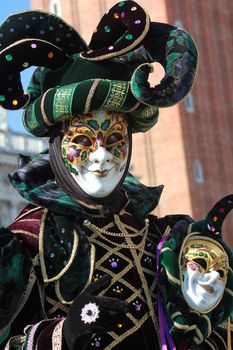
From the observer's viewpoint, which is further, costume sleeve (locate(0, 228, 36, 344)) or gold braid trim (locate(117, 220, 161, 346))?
gold braid trim (locate(117, 220, 161, 346))

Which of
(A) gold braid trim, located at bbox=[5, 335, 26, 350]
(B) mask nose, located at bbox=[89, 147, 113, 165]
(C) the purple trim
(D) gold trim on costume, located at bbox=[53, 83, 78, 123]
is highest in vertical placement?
(D) gold trim on costume, located at bbox=[53, 83, 78, 123]

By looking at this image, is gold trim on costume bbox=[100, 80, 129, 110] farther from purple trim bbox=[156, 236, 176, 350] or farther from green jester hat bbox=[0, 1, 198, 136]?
purple trim bbox=[156, 236, 176, 350]

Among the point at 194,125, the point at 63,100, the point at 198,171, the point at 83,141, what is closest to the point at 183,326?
the point at 83,141

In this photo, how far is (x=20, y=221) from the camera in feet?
8.06

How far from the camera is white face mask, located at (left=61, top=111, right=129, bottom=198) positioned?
Answer: 7.86 ft

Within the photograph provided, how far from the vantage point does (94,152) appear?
2404 millimetres

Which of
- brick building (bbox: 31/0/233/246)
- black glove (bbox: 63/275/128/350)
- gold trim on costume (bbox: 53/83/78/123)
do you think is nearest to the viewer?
black glove (bbox: 63/275/128/350)

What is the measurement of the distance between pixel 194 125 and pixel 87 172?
72.9 feet

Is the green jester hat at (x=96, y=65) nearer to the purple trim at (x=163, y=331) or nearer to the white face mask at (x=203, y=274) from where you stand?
the white face mask at (x=203, y=274)

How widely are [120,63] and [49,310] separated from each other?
2.18 ft

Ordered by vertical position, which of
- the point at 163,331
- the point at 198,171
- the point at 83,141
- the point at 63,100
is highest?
the point at 63,100

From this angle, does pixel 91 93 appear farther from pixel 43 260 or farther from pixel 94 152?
pixel 43 260

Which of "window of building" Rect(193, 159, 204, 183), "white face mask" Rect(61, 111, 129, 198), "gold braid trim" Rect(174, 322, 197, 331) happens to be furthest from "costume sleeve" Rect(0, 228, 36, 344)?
"window of building" Rect(193, 159, 204, 183)

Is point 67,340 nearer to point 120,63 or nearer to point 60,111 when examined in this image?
point 60,111
